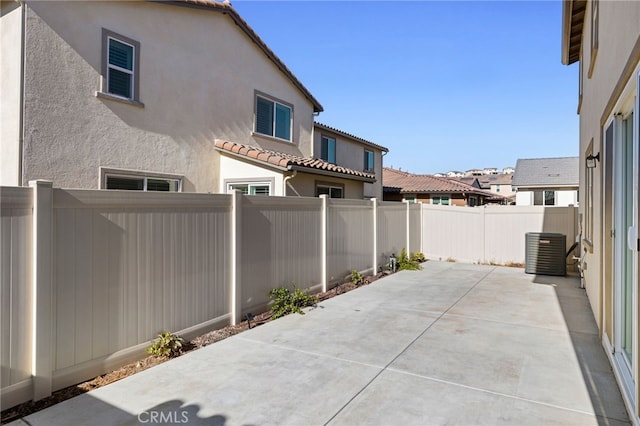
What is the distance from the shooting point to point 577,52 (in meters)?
11.2

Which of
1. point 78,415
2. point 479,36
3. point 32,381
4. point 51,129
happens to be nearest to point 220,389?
point 78,415

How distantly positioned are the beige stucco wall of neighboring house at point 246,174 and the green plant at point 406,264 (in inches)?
180

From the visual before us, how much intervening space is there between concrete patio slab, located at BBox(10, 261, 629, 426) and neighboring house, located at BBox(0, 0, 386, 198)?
4.78 metres

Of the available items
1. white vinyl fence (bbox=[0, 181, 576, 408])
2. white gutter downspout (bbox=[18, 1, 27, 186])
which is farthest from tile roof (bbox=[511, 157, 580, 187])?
white gutter downspout (bbox=[18, 1, 27, 186])

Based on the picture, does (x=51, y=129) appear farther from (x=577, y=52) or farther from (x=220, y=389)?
(x=577, y=52)

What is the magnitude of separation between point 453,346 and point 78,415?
4.36 meters

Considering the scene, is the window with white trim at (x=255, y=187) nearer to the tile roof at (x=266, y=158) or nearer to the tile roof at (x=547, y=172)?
the tile roof at (x=266, y=158)

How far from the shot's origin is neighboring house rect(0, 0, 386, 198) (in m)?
6.78

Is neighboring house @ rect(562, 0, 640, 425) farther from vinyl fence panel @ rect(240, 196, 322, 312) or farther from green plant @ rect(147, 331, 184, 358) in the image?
vinyl fence panel @ rect(240, 196, 322, 312)

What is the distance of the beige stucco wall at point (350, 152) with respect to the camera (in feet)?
51.1

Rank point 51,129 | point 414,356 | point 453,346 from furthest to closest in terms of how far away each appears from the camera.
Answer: point 51,129, point 453,346, point 414,356

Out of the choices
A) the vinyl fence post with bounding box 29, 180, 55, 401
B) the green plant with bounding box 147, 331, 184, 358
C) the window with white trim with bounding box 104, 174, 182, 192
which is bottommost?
the green plant with bounding box 147, 331, 184, 358

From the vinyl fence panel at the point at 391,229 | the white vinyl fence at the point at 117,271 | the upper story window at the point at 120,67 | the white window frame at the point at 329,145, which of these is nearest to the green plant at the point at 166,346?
the white vinyl fence at the point at 117,271

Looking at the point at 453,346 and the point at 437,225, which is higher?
the point at 437,225
